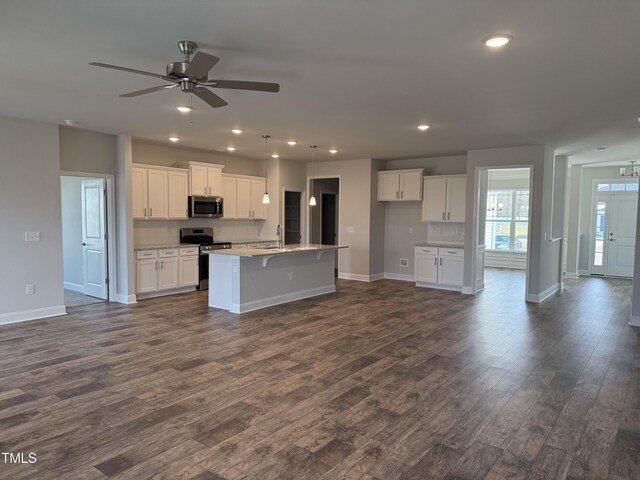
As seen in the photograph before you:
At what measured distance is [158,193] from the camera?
7398mm

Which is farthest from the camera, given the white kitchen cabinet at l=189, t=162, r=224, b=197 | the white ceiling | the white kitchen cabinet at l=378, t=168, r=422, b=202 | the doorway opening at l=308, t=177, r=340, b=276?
the doorway opening at l=308, t=177, r=340, b=276

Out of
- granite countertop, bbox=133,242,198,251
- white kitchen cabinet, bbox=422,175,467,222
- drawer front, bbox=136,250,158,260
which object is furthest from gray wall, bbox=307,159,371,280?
drawer front, bbox=136,250,158,260

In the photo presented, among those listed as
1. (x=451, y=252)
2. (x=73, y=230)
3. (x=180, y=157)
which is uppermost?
(x=180, y=157)

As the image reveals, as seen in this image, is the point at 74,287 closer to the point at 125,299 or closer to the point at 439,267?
the point at 125,299

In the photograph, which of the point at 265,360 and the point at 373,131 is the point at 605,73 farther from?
the point at 265,360

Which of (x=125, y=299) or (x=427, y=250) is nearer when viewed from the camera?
(x=125, y=299)

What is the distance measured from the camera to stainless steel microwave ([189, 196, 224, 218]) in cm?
789

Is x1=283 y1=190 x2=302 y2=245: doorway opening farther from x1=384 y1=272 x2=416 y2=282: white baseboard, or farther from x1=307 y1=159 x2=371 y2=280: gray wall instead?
x1=384 y1=272 x2=416 y2=282: white baseboard

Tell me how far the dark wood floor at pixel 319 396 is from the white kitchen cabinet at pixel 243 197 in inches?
131

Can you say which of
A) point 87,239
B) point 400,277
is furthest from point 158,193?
point 400,277

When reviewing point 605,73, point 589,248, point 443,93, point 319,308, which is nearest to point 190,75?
point 443,93

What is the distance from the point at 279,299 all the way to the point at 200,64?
4.52 meters

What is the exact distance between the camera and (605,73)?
342cm

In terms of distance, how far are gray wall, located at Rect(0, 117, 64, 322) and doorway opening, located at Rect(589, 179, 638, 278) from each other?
11.2 metres
